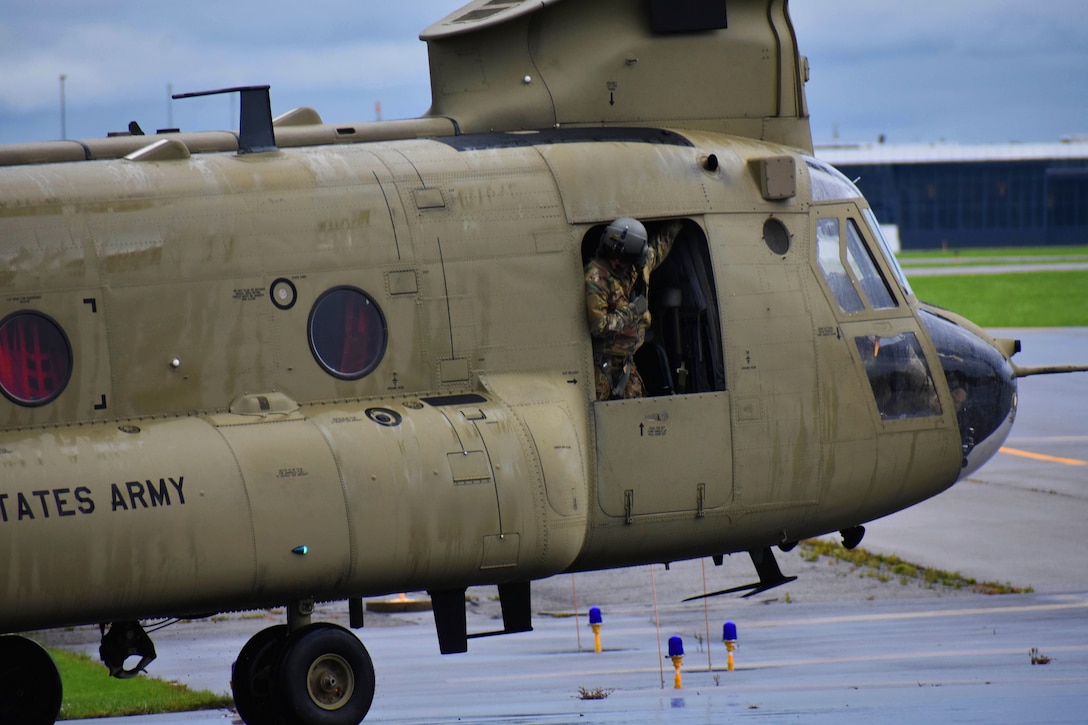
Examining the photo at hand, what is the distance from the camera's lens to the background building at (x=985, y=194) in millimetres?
144250

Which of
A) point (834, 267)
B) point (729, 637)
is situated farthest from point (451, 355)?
point (729, 637)

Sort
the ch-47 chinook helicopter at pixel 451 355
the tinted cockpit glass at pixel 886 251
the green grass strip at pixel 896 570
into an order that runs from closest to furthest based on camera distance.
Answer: the ch-47 chinook helicopter at pixel 451 355 → the tinted cockpit glass at pixel 886 251 → the green grass strip at pixel 896 570

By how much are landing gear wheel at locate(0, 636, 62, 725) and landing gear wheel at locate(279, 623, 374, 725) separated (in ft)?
6.31

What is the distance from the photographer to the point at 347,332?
30.1ft

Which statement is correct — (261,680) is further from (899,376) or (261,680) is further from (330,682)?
(899,376)

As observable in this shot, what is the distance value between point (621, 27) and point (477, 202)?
82.6 inches

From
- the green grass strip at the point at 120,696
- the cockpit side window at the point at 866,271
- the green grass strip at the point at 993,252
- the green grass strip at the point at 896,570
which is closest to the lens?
the cockpit side window at the point at 866,271

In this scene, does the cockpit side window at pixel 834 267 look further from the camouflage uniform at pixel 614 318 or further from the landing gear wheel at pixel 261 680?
the landing gear wheel at pixel 261 680

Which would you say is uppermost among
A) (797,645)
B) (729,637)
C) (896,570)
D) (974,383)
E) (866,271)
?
(866,271)

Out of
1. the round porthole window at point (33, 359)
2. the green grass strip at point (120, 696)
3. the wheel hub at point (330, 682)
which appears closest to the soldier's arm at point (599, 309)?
the wheel hub at point (330, 682)

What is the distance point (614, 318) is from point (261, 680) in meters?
3.14

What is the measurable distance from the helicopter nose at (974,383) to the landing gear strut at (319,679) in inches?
183

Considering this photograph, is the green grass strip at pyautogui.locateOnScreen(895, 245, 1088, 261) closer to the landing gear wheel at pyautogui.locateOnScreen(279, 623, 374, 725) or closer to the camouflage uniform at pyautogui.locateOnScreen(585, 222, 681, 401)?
the camouflage uniform at pyautogui.locateOnScreen(585, 222, 681, 401)

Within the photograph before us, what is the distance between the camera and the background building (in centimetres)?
14425
